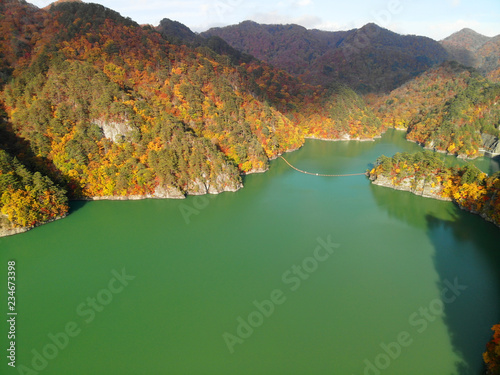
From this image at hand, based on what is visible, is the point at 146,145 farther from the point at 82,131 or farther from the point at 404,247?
the point at 404,247

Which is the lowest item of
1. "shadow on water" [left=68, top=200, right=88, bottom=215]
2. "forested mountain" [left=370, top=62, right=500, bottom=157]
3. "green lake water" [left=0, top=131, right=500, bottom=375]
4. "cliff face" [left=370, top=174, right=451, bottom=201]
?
"green lake water" [left=0, top=131, right=500, bottom=375]

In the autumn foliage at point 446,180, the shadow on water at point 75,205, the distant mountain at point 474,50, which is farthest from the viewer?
the distant mountain at point 474,50

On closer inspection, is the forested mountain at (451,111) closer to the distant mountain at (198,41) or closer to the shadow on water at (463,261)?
the shadow on water at (463,261)

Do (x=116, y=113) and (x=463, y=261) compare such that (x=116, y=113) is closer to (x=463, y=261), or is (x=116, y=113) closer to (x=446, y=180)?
(x=463, y=261)

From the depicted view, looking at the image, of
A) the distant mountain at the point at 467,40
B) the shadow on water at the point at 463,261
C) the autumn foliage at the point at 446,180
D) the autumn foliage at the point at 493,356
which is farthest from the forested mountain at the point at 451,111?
the distant mountain at the point at 467,40

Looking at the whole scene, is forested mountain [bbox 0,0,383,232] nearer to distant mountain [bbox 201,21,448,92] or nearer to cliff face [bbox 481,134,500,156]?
cliff face [bbox 481,134,500,156]

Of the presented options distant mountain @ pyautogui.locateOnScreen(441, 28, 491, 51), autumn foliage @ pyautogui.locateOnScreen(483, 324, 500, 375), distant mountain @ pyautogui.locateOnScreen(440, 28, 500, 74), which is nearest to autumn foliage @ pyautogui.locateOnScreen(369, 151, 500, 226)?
autumn foliage @ pyautogui.locateOnScreen(483, 324, 500, 375)
